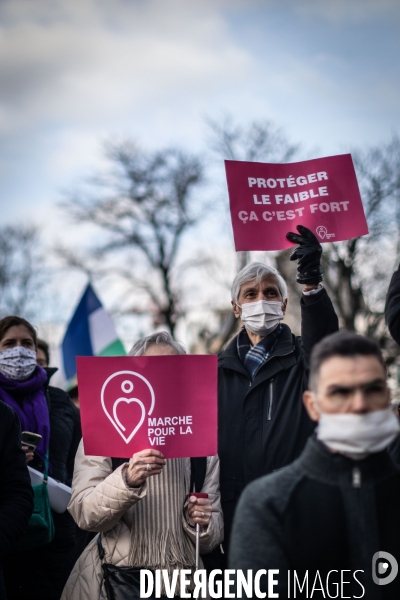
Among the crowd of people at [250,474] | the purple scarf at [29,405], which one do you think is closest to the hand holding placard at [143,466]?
the crowd of people at [250,474]

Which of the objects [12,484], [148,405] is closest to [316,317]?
[148,405]

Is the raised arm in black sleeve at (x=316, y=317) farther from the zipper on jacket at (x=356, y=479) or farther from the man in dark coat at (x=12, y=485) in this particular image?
the man in dark coat at (x=12, y=485)

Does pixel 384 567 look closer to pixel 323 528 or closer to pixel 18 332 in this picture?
pixel 323 528

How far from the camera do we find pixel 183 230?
2369cm

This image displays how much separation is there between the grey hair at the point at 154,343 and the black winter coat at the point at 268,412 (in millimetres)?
402

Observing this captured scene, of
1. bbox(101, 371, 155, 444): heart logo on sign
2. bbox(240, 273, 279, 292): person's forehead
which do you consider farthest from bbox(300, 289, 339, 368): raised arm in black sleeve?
bbox(101, 371, 155, 444): heart logo on sign

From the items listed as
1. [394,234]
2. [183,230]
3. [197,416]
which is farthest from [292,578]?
[183,230]

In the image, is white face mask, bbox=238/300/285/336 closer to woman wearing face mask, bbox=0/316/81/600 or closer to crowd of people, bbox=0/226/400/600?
crowd of people, bbox=0/226/400/600

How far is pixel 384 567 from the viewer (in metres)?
2.06

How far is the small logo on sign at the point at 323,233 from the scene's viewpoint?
3.78 metres

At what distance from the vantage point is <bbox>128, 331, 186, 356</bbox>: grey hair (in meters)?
3.33

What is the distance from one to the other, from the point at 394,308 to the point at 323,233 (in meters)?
0.84

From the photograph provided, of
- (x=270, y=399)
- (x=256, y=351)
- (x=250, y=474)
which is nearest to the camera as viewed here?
(x=250, y=474)

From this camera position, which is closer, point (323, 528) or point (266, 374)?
point (323, 528)
